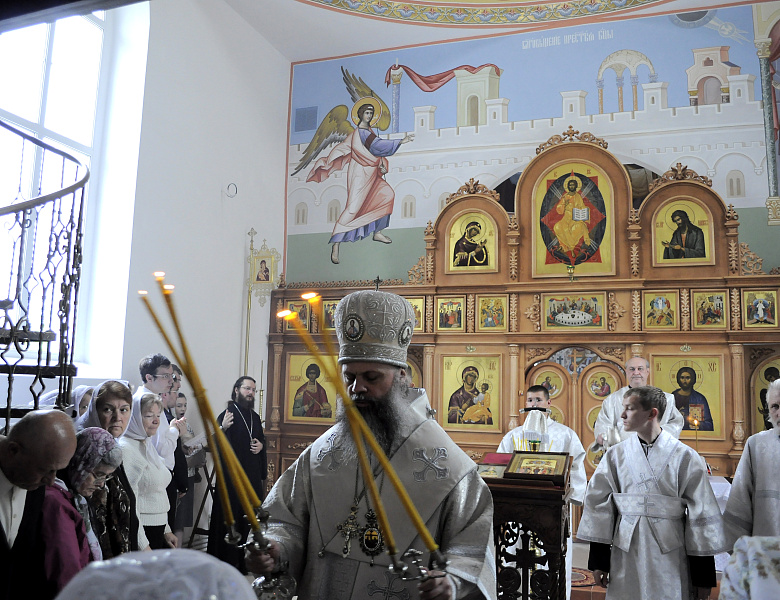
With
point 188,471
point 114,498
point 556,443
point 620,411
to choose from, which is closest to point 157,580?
point 114,498

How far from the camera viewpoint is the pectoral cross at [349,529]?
2512mm

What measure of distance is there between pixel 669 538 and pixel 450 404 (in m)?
5.79

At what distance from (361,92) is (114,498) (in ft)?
29.6

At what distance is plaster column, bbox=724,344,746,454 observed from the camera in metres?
8.59

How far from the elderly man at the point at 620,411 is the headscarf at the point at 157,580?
23.7 ft

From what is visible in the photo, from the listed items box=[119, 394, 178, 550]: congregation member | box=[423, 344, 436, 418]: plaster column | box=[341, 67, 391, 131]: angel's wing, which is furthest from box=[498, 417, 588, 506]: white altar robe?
box=[341, 67, 391, 131]: angel's wing

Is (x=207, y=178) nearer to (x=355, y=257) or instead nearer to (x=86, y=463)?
(x=355, y=257)

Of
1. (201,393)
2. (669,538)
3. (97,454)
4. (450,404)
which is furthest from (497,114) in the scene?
(201,393)

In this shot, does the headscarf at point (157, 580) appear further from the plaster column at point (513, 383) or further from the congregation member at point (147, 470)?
the plaster column at point (513, 383)

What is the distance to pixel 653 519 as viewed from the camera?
4242 mm

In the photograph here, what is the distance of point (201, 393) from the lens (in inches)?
55.4

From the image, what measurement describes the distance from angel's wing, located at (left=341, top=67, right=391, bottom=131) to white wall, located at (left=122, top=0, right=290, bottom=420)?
111 centimetres

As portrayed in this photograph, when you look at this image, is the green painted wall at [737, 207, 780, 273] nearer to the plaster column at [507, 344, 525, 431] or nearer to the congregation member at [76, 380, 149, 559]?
the plaster column at [507, 344, 525, 431]

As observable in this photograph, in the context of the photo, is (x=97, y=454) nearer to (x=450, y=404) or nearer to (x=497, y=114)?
(x=450, y=404)
